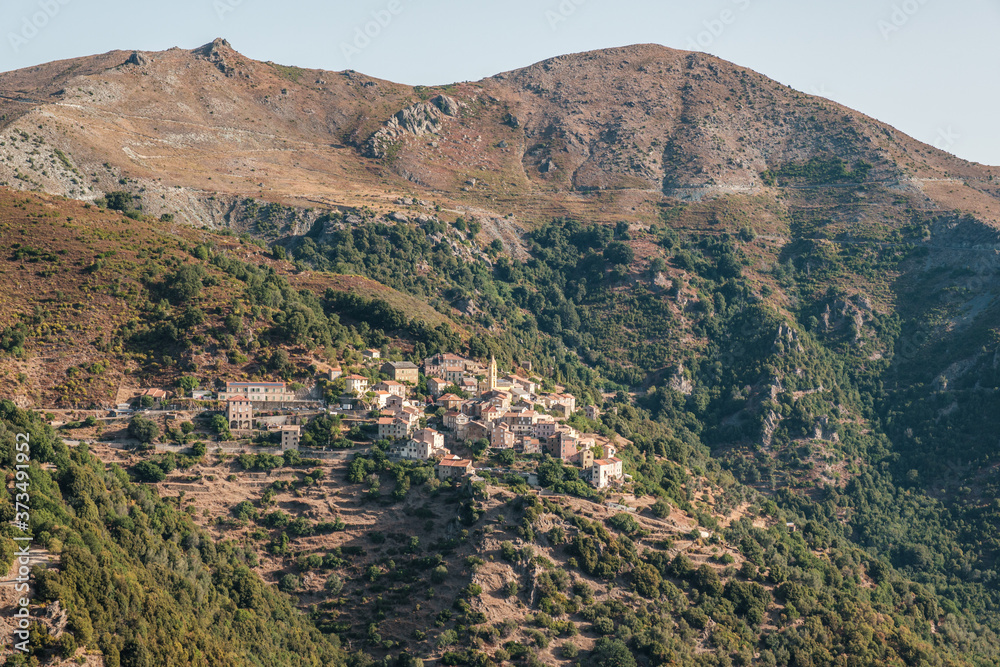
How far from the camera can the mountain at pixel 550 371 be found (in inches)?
3501

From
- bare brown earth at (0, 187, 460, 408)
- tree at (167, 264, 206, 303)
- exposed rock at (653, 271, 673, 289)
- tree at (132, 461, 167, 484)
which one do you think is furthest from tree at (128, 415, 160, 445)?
exposed rock at (653, 271, 673, 289)

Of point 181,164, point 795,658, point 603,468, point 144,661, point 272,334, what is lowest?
point 795,658

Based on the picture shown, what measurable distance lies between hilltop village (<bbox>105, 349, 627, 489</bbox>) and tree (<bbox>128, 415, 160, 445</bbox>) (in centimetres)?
24

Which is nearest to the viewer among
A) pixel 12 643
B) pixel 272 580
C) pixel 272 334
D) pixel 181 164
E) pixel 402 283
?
pixel 12 643

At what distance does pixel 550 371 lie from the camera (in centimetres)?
13912

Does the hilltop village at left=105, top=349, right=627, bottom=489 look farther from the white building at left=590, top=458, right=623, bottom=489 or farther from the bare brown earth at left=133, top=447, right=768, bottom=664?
the bare brown earth at left=133, top=447, right=768, bottom=664

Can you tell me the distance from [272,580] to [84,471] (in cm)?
1770

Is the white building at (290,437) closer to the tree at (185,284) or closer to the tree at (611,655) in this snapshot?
the tree at (185,284)

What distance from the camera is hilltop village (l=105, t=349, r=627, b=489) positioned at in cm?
9788

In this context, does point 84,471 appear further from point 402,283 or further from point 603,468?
point 402,283

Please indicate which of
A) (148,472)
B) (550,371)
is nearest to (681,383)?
(550,371)

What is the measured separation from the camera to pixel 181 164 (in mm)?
178375

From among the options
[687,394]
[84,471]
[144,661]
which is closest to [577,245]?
[687,394]

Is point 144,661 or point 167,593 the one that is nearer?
point 144,661
